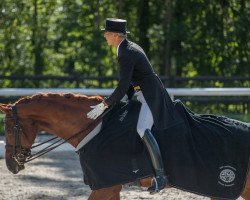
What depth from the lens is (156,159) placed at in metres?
6.32

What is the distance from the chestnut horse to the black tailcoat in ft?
1.24

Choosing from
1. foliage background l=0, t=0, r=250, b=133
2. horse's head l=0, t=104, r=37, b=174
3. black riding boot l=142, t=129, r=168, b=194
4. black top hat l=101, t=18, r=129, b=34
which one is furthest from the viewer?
foliage background l=0, t=0, r=250, b=133

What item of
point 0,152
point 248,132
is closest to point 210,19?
point 0,152

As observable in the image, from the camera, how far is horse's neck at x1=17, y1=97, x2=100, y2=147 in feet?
21.5

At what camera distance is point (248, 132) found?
21.9 ft

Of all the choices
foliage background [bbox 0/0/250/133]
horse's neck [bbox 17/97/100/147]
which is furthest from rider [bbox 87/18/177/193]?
foliage background [bbox 0/0/250/133]

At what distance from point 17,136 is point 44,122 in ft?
0.96

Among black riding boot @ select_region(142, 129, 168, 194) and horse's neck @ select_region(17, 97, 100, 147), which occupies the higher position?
horse's neck @ select_region(17, 97, 100, 147)

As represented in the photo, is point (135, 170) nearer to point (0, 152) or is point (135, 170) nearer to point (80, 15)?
point (0, 152)

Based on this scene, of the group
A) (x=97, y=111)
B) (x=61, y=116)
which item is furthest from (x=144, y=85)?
(x=61, y=116)

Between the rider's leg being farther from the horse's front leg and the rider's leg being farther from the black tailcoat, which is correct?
the horse's front leg

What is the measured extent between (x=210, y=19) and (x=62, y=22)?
432 cm

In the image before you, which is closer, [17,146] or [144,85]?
[144,85]

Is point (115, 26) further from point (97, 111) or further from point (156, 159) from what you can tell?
point (156, 159)
